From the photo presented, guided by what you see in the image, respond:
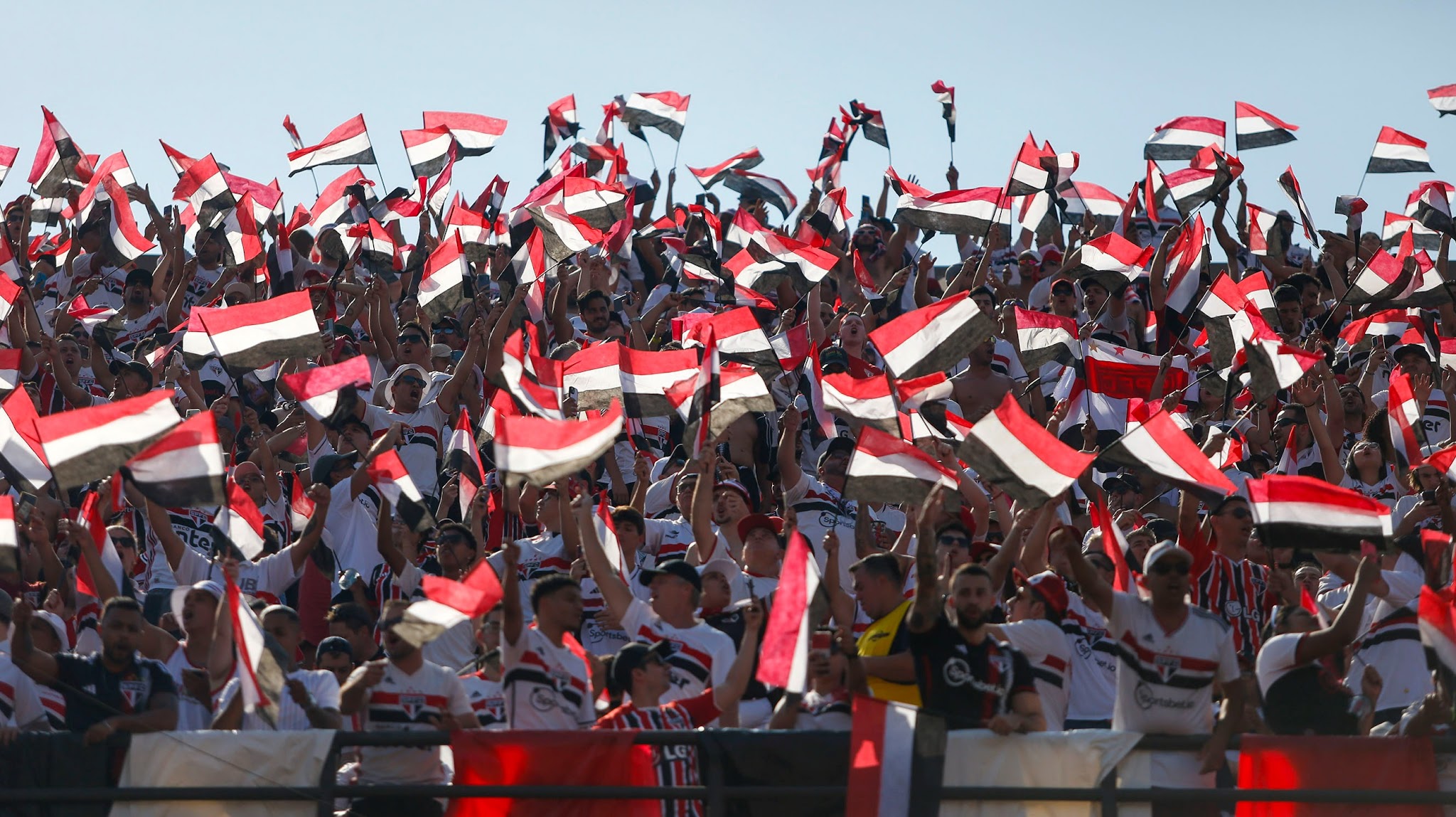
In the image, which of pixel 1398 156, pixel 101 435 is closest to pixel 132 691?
pixel 101 435

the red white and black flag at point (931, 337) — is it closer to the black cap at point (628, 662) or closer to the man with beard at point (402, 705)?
the black cap at point (628, 662)

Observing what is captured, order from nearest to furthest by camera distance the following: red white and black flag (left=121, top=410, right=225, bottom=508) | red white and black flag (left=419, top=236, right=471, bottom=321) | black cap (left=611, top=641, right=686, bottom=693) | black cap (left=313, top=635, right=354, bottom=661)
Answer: black cap (left=611, top=641, right=686, bottom=693)
red white and black flag (left=121, top=410, right=225, bottom=508)
black cap (left=313, top=635, right=354, bottom=661)
red white and black flag (left=419, top=236, right=471, bottom=321)

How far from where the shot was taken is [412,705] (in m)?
7.82

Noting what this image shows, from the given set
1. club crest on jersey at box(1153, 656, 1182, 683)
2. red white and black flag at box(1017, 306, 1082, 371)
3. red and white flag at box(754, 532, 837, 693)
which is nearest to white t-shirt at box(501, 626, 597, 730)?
red and white flag at box(754, 532, 837, 693)

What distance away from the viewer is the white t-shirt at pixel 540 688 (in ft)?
25.4

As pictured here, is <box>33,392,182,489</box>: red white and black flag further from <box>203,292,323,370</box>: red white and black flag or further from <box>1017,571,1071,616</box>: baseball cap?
<box>1017,571,1071,616</box>: baseball cap

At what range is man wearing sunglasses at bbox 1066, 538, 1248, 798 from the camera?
24.8ft

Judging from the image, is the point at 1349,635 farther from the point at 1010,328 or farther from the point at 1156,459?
the point at 1010,328

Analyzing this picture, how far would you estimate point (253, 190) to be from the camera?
18.4m

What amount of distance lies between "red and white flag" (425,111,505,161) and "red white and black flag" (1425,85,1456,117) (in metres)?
8.77

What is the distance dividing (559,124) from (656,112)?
137 centimetres

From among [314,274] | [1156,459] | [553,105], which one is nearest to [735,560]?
[1156,459]

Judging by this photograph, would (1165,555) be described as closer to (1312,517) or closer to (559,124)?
(1312,517)

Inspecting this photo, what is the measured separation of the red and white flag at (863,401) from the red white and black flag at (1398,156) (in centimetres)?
825
